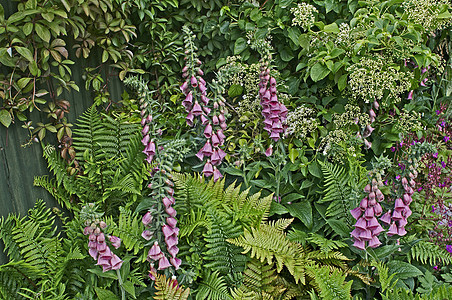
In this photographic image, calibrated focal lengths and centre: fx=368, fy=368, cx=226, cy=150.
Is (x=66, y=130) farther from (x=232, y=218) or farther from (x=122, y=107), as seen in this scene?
(x=232, y=218)

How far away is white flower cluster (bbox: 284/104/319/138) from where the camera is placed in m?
2.88

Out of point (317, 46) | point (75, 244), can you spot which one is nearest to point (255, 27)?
point (317, 46)

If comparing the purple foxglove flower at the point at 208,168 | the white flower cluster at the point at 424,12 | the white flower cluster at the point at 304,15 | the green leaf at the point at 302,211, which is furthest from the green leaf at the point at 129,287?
the white flower cluster at the point at 424,12

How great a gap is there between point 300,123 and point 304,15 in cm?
86

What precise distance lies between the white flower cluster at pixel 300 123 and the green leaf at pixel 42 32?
1.79 m

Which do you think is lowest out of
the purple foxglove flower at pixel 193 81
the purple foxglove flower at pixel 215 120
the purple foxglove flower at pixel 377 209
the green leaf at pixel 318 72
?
the purple foxglove flower at pixel 377 209

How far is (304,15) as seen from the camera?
9.59 feet

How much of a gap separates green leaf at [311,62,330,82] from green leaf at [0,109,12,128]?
2.17 metres

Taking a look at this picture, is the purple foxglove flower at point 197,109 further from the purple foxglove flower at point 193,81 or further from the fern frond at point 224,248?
the fern frond at point 224,248

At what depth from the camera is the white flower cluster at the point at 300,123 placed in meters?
2.88

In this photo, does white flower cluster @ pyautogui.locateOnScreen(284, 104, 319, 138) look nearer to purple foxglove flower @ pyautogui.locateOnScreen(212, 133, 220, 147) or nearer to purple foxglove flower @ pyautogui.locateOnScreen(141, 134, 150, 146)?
purple foxglove flower @ pyautogui.locateOnScreen(212, 133, 220, 147)

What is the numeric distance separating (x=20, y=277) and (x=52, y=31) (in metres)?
1.63

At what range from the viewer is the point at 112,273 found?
211 centimetres

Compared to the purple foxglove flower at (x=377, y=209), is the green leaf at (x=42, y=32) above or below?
above
